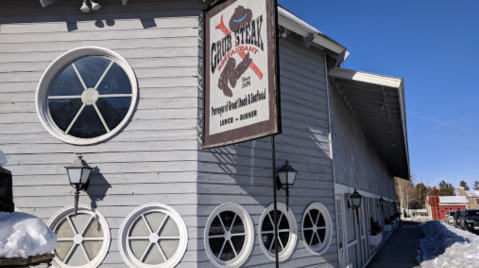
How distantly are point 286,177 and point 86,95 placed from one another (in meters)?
3.86

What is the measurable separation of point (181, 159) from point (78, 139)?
70.7 inches

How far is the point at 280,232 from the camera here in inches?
266

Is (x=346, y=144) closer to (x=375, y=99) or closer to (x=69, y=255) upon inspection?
(x=375, y=99)

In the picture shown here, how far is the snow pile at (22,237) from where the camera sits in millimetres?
2443

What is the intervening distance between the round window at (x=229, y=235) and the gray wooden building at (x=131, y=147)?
20 millimetres

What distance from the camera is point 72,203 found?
18.6ft

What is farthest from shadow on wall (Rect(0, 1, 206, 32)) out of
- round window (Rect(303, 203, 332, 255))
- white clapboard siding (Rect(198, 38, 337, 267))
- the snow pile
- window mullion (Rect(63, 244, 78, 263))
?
round window (Rect(303, 203, 332, 255))

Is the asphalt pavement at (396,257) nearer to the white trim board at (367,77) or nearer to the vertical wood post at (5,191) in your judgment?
the white trim board at (367,77)

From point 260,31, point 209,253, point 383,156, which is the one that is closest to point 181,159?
point 209,253

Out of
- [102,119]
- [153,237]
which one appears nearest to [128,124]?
[102,119]

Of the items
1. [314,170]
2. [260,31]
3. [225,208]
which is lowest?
[225,208]

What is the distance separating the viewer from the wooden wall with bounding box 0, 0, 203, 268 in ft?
18.6

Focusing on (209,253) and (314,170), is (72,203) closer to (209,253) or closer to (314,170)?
(209,253)

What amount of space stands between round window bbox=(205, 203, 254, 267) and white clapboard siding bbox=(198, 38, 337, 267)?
0.12 metres
